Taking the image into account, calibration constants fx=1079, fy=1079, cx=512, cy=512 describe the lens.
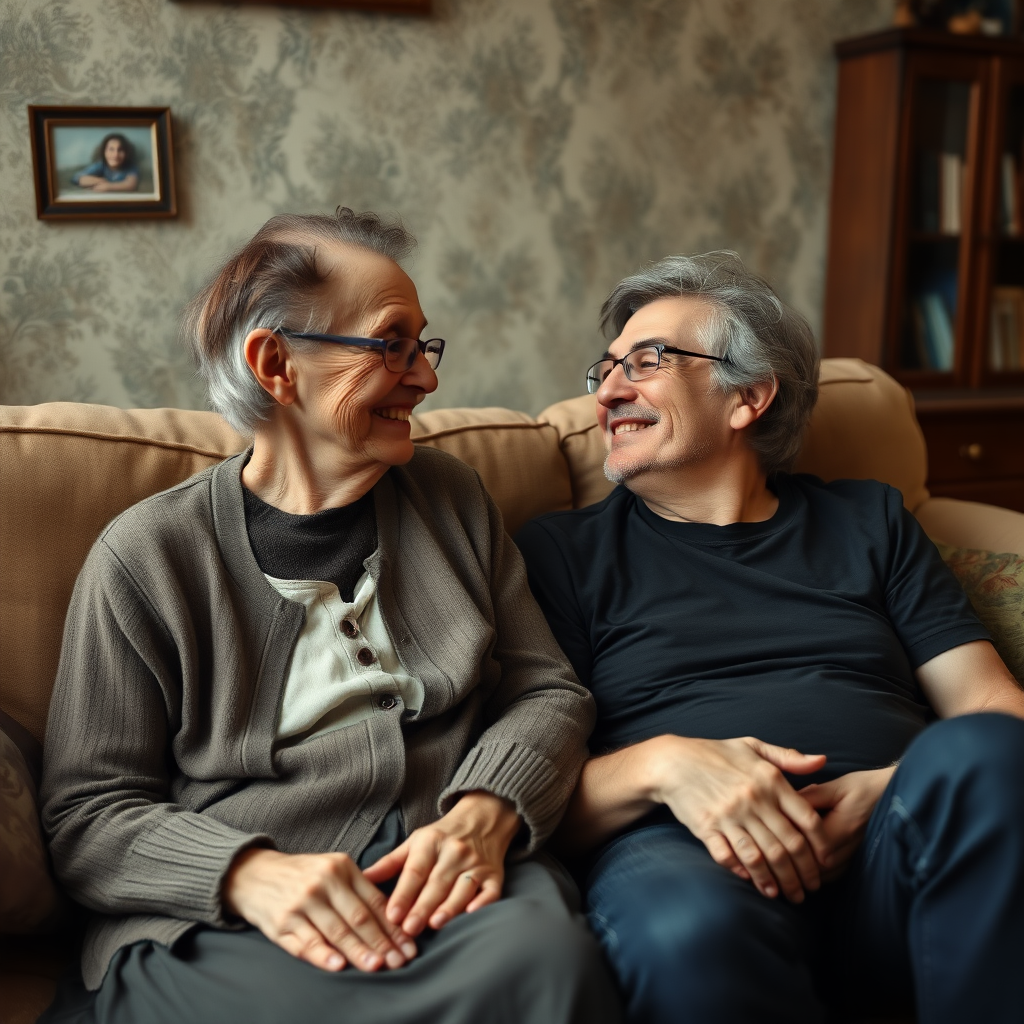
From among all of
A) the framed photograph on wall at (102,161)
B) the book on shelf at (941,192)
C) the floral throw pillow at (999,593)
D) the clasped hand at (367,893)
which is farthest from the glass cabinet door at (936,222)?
the clasped hand at (367,893)

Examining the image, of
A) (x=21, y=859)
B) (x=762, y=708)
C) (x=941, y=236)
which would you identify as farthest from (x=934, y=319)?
(x=21, y=859)

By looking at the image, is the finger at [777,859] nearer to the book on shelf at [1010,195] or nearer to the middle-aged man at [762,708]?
the middle-aged man at [762,708]

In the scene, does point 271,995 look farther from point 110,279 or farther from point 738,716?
point 110,279

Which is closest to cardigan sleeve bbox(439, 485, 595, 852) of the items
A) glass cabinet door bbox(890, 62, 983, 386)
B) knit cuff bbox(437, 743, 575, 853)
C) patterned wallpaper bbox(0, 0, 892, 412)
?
knit cuff bbox(437, 743, 575, 853)

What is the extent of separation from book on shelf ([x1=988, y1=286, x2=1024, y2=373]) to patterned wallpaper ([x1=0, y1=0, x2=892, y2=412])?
1.86ft

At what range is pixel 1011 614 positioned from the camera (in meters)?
1.63

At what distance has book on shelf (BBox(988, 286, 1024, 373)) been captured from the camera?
11.5 ft

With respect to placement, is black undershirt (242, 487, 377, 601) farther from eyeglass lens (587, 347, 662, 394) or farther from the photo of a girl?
the photo of a girl

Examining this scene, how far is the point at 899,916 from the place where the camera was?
1.13 meters

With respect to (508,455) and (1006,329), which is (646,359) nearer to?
(508,455)

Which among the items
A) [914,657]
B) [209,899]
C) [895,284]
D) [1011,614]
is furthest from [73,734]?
[895,284]

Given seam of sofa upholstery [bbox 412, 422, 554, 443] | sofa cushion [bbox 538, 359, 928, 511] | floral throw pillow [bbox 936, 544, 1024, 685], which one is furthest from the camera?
sofa cushion [bbox 538, 359, 928, 511]

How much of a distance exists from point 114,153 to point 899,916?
248cm

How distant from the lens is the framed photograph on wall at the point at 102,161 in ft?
8.66
